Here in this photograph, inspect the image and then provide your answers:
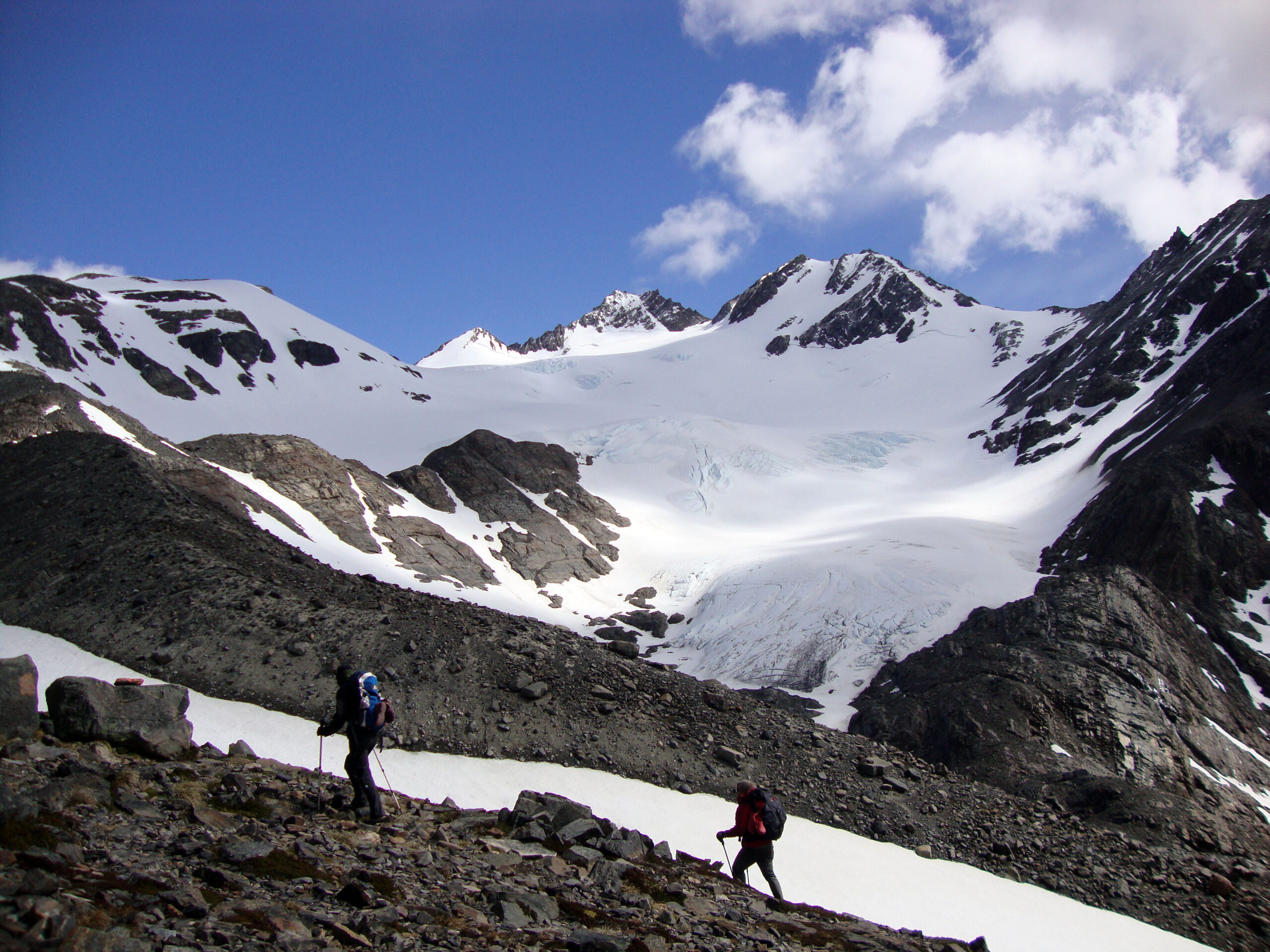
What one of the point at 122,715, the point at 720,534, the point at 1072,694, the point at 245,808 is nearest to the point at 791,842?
the point at 245,808

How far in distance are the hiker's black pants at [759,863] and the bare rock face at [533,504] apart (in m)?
49.1

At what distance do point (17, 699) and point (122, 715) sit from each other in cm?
130

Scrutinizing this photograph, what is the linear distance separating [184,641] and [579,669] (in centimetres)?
1062

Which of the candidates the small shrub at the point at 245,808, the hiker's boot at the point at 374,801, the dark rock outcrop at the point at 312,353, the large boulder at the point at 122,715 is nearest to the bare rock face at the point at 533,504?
the large boulder at the point at 122,715

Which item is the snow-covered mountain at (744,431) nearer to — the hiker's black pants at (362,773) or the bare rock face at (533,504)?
the bare rock face at (533,504)

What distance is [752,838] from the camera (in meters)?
11.3

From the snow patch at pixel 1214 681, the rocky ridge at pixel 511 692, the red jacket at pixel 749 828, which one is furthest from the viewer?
the snow patch at pixel 1214 681

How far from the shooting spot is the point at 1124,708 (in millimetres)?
33969

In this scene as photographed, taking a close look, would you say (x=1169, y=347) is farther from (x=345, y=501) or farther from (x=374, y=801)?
(x=374, y=801)

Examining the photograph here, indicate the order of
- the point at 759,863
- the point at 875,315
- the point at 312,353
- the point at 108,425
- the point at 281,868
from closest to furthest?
the point at 281,868
the point at 759,863
the point at 108,425
the point at 312,353
the point at 875,315

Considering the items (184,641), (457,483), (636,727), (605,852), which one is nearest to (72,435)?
(184,641)

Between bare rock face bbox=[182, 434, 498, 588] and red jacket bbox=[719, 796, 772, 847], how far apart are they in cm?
3923

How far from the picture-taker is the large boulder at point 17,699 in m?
9.94

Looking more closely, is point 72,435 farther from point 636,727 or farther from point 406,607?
point 636,727
